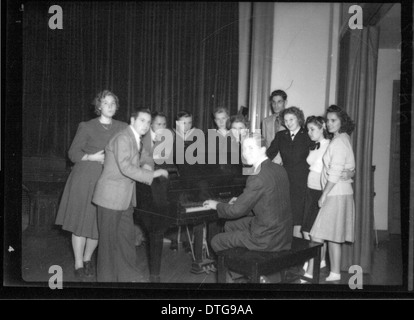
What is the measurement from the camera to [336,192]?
3600 millimetres

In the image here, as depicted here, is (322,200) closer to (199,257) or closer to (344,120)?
(344,120)

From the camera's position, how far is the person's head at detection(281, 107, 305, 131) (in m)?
3.81

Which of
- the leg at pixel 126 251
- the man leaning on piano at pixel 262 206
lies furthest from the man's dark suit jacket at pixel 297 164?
the leg at pixel 126 251

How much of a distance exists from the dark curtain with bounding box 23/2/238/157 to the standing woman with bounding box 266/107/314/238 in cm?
165

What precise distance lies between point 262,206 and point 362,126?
1626 mm

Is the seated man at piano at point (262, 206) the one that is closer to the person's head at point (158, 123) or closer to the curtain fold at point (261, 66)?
the person's head at point (158, 123)

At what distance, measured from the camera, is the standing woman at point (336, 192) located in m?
3.54

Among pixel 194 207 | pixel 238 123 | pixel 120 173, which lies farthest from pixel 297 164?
pixel 120 173

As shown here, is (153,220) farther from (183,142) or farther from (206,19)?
(206,19)

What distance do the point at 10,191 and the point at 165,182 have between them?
122cm

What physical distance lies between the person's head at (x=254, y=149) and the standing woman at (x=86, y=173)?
3.84 feet

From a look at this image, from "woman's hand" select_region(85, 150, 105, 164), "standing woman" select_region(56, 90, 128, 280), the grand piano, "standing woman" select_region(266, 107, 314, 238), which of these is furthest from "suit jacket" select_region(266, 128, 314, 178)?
"woman's hand" select_region(85, 150, 105, 164)
